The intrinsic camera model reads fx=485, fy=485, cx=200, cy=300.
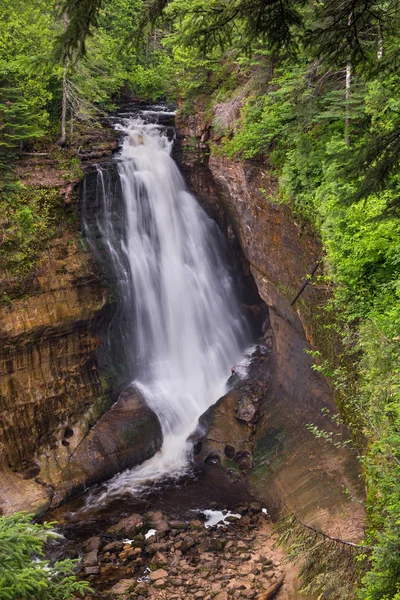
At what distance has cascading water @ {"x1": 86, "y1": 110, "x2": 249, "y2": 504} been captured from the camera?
53.8ft

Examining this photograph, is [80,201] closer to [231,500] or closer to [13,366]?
[13,366]

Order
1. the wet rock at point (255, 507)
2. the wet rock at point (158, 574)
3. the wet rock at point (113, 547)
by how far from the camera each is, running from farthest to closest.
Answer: the wet rock at point (255, 507) → the wet rock at point (113, 547) → the wet rock at point (158, 574)

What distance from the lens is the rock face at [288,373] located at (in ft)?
36.1

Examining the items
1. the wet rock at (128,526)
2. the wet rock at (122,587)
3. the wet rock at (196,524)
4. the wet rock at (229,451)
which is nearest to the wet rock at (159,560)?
the wet rock at (122,587)

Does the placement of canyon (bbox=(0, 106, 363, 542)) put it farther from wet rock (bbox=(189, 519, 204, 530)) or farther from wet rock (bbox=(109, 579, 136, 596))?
wet rock (bbox=(109, 579, 136, 596))

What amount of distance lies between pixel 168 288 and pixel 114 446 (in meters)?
6.07

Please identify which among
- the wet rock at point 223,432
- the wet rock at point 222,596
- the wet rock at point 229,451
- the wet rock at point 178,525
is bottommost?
the wet rock at point 222,596

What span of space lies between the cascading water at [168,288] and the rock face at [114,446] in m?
0.45

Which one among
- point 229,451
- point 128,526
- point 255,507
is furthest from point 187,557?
point 229,451

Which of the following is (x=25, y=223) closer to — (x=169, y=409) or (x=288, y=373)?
(x=169, y=409)

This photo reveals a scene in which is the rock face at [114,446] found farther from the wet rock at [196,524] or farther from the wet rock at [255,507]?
the wet rock at [255,507]

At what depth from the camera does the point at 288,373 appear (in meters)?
15.1

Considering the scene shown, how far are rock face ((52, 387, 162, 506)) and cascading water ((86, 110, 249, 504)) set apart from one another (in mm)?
453

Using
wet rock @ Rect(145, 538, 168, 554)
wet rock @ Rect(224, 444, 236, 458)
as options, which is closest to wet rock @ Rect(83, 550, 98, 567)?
wet rock @ Rect(145, 538, 168, 554)
